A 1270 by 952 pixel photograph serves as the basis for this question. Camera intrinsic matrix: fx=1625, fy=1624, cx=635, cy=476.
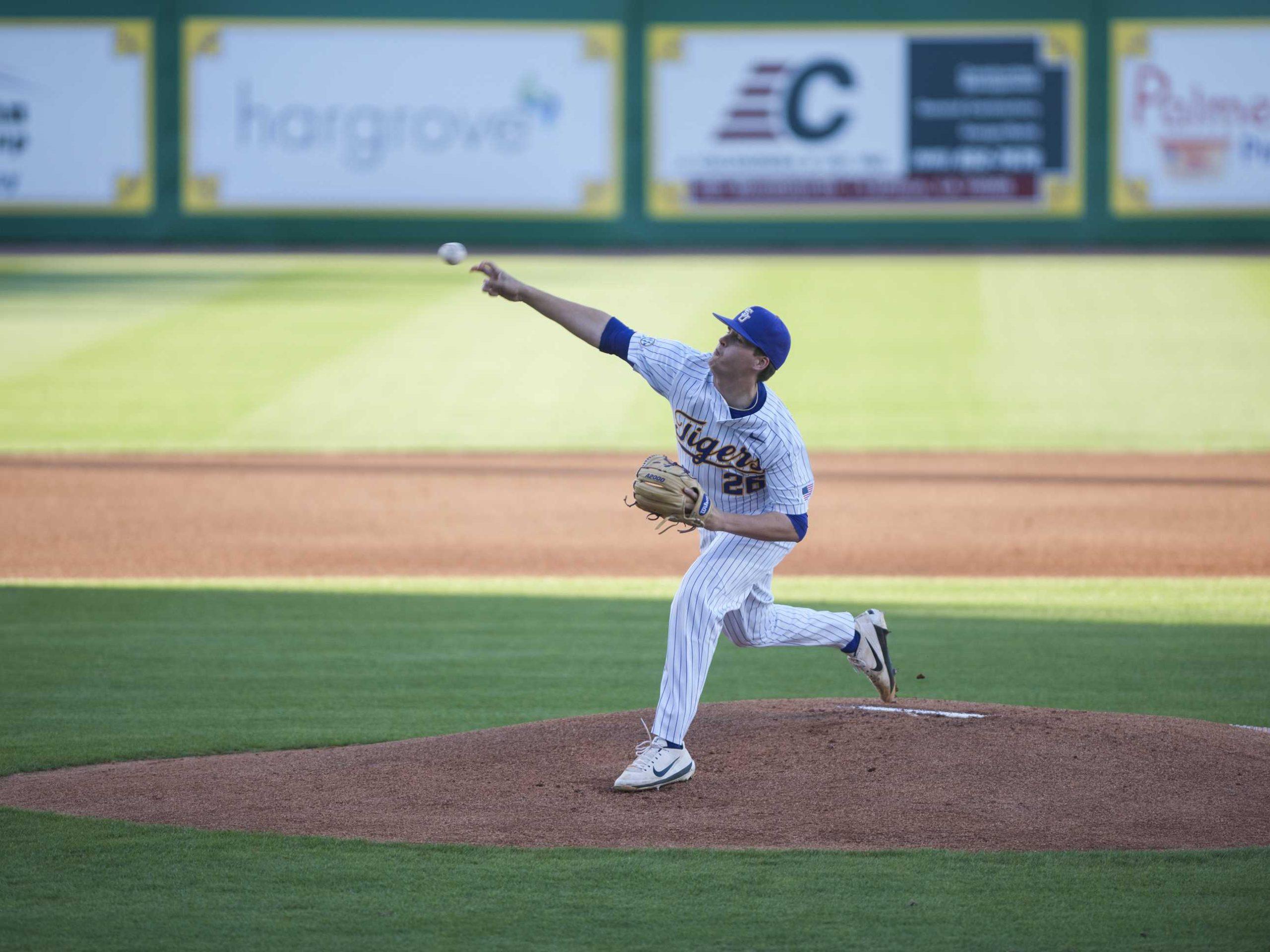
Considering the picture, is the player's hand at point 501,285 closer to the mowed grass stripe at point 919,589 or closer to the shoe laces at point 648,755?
the shoe laces at point 648,755

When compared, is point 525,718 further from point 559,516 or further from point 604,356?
point 604,356

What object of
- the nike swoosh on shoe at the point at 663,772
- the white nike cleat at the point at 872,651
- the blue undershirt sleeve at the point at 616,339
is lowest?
the nike swoosh on shoe at the point at 663,772

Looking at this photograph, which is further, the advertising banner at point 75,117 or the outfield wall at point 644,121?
the advertising banner at point 75,117

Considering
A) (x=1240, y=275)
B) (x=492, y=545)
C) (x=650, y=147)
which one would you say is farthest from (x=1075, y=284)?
(x=492, y=545)

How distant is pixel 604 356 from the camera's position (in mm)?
20359

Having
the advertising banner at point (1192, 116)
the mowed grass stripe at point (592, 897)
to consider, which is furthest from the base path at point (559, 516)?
the advertising banner at point (1192, 116)

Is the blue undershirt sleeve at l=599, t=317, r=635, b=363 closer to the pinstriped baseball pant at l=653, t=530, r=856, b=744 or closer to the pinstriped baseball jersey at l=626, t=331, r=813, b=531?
the pinstriped baseball jersey at l=626, t=331, r=813, b=531

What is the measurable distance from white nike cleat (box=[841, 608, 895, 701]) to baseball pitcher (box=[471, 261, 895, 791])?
53 cm

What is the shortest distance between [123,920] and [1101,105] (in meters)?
20.7

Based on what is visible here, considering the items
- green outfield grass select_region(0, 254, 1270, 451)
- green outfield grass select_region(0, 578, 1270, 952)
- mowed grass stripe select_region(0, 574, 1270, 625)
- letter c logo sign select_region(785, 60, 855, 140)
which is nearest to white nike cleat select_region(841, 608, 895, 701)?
green outfield grass select_region(0, 578, 1270, 952)

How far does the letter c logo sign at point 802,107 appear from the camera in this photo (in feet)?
73.9

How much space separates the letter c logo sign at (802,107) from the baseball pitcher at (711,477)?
690 inches

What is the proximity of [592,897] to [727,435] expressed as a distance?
169cm

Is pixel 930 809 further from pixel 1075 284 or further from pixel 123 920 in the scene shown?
pixel 1075 284
